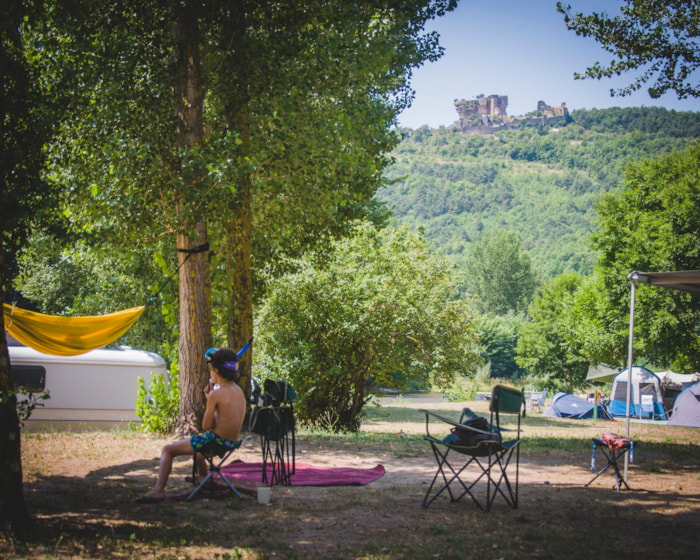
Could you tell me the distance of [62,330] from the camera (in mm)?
8430

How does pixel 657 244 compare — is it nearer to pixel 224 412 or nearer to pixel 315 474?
pixel 315 474

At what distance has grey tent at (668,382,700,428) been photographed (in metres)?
19.0

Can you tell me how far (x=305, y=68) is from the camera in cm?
873

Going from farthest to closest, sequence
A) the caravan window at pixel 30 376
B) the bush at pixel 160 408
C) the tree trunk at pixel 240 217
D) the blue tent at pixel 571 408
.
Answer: the blue tent at pixel 571 408 < the caravan window at pixel 30 376 < the bush at pixel 160 408 < the tree trunk at pixel 240 217

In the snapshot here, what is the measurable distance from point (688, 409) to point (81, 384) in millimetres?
16460

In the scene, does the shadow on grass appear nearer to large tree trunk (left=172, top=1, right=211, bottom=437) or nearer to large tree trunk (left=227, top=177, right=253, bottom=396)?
large tree trunk (left=172, top=1, right=211, bottom=437)

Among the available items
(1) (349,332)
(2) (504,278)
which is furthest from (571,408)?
(2) (504,278)

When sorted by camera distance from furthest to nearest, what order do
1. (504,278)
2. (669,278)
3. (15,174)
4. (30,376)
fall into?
1. (504,278)
2. (30,376)
3. (669,278)
4. (15,174)

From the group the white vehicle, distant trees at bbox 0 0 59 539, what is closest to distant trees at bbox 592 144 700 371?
the white vehicle

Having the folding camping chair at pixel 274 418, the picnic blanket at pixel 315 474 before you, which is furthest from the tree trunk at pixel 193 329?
the folding camping chair at pixel 274 418

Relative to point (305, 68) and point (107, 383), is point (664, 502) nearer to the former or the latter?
point (305, 68)

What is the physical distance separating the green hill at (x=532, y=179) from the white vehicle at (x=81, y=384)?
271ft

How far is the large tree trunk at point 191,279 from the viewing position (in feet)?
27.4

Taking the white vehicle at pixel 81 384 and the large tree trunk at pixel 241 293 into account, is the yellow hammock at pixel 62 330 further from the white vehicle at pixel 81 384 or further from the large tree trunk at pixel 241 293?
the white vehicle at pixel 81 384
